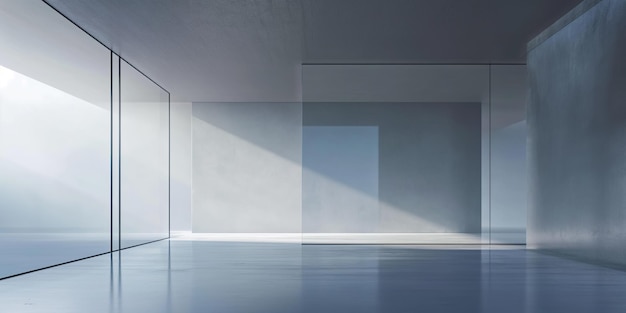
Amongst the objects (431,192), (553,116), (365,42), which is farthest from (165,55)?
(553,116)

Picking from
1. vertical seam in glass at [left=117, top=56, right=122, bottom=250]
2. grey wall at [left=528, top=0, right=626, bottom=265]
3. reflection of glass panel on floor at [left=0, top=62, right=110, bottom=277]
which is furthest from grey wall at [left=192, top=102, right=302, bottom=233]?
grey wall at [left=528, top=0, right=626, bottom=265]

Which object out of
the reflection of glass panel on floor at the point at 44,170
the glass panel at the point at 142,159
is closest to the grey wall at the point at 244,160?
the glass panel at the point at 142,159

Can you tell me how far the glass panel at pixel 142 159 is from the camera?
338 inches

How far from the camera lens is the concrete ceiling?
627 centimetres

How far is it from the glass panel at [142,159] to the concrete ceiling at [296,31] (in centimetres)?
43

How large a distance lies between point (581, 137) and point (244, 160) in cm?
711

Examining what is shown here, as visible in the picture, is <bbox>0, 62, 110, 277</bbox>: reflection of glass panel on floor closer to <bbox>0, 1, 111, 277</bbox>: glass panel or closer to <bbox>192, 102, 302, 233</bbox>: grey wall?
<bbox>0, 1, 111, 277</bbox>: glass panel

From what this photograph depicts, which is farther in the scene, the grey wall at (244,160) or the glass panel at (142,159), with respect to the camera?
the grey wall at (244,160)

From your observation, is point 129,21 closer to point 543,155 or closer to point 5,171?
point 543,155

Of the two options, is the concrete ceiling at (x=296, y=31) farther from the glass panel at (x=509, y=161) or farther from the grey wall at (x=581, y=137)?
the glass panel at (x=509, y=161)

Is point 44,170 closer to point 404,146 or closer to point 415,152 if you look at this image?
point 404,146

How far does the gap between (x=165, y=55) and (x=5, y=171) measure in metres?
7.15

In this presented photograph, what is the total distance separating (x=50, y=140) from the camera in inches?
496

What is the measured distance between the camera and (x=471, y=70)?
8.86 metres
